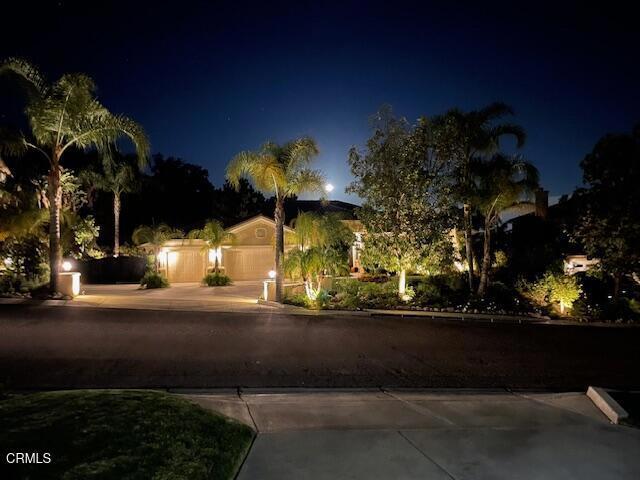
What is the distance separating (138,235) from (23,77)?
1340 cm

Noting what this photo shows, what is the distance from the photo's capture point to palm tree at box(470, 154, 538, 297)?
63.5 feet

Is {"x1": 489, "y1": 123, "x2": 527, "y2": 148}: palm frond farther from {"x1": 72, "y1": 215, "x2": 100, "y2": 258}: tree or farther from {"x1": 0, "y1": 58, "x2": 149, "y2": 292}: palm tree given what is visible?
{"x1": 72, "y1": 215, "x2": 100, "y2": 258}: tree

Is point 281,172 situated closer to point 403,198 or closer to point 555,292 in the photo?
point 403,198

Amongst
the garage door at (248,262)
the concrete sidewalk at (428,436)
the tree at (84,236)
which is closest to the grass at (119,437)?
the concrete sidewalk at (428,436)

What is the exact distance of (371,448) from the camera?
18.1ft

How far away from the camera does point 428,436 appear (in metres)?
5.99

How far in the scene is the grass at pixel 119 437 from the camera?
4.31 metres

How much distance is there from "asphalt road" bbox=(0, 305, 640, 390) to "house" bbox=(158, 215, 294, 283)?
13120 millimetres

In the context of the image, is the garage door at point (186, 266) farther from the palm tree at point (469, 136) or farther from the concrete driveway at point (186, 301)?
the palm tree at point (469, 136)

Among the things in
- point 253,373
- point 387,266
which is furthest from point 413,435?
point 387,266

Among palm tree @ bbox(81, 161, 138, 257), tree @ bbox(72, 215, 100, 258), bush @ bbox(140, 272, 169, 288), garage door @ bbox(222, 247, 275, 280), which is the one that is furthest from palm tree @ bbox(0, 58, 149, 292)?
palm tree @ bbox(81, 161, 138, 257)

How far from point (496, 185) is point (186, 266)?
58.0 feet

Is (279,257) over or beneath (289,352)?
over

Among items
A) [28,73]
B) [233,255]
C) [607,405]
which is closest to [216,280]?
[233,255]
